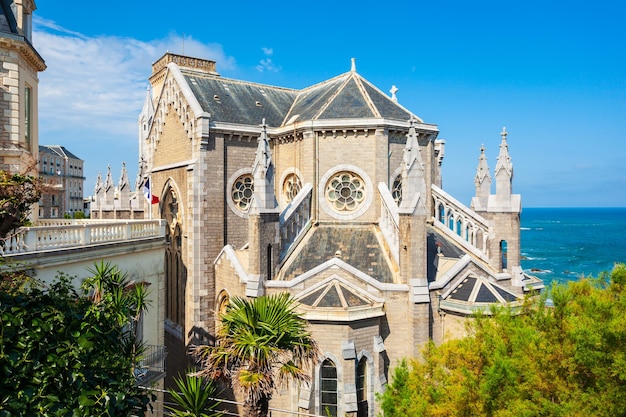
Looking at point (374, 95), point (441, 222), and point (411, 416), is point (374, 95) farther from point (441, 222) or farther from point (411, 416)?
point (411, 416)

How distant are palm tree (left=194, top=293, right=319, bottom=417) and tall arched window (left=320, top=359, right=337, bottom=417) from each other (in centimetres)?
547

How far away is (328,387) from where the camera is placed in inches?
683

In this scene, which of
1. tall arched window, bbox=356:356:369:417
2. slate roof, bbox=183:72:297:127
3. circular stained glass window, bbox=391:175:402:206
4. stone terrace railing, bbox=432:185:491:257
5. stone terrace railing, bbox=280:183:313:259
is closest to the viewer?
tall arched window, bbox=356:356:369:417

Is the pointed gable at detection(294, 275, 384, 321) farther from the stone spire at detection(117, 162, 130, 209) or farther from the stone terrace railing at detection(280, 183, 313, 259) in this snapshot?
the stone spire at detection(117, 162, 130, 209)

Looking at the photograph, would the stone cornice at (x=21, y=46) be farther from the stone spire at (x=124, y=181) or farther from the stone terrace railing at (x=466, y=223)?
the stone terrace railing at (x=466, y=223)

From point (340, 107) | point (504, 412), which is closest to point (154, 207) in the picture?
point (340, 107)

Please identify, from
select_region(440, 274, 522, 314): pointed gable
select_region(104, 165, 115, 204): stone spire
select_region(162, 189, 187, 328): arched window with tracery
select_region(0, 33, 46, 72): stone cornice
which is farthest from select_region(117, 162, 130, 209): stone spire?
select_region(440, 274, 522, 314): pointed gable

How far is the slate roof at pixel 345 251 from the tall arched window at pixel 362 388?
3.79 meters

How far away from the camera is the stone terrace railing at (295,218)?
840 inches

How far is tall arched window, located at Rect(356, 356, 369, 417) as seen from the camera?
17656 mm

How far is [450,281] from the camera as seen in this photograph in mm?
19766

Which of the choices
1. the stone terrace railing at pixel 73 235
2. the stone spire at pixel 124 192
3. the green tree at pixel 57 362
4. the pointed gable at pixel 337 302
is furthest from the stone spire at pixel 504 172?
the stone spire at pixel 124 192

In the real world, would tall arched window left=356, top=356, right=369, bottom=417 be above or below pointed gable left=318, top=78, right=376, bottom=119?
below

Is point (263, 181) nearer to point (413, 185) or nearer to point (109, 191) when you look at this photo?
point (413, 185)
